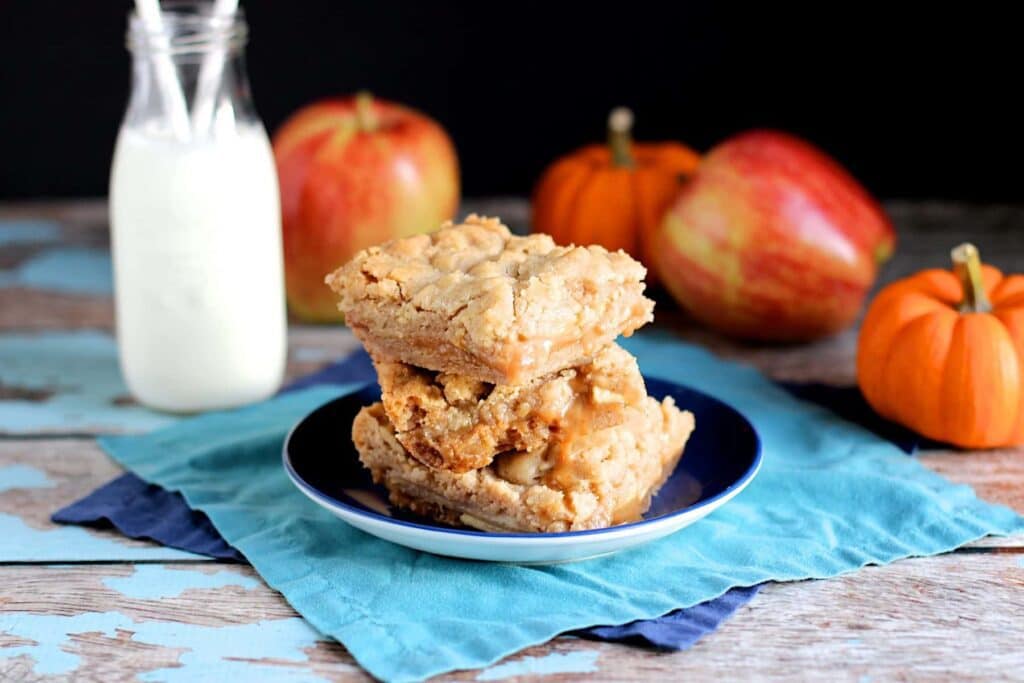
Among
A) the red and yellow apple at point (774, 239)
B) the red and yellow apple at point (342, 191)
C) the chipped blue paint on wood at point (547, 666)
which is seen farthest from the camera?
the red and yellow apple at point (342, 191)

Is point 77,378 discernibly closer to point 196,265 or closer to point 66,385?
point 66,385

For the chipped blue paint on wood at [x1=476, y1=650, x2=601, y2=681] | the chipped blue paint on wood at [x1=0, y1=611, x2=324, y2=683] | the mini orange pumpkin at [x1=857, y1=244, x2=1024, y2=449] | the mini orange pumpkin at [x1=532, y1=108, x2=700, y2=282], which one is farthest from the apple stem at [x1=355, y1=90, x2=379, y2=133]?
the chipped blue paint on wood at [x1=476, y1=650, x2=601, y2=681]

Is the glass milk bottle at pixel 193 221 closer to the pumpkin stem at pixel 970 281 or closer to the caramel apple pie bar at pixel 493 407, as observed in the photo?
the caramel apple pie bar at pixel 493 407

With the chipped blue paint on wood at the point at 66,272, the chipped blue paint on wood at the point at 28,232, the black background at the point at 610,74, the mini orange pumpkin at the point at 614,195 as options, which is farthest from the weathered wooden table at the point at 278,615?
the black background at the point at 610,74

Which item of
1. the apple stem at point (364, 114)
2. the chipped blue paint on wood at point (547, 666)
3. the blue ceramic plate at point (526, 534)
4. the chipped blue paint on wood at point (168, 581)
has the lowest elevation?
the chipped blue paint on wood at point (168, 581)

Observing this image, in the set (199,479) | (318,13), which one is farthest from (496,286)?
(318,13)

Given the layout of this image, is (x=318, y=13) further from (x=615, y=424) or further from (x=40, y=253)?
(x=615, y=424)

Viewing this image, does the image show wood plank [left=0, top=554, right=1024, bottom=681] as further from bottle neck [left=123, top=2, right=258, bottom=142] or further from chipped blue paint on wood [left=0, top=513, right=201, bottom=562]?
bottle neck [left=123, top=2, right=258, bottom=142]
